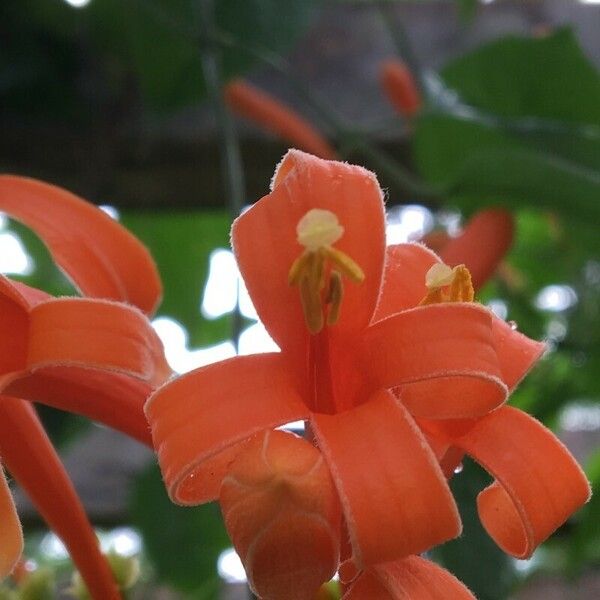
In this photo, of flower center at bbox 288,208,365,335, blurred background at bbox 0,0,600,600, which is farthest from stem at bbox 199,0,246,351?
flower center at bbox 288,208,365,335

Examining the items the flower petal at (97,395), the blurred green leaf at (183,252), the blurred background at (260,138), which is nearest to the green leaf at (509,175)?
the blurred background at (260,138)

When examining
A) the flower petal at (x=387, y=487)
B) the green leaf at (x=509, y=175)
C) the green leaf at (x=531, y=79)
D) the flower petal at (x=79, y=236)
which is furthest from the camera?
the green leaf at (x=531, y=79)

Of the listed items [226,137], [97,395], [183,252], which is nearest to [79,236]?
[97,395]

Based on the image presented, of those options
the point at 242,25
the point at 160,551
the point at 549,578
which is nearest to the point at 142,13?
the point at 242,25

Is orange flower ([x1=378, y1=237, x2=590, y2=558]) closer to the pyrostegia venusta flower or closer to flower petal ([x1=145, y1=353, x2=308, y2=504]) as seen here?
flower petal ([x1=145, y1=353, x2=308, y2=504])

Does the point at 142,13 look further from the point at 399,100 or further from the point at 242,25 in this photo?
the point at 399,100

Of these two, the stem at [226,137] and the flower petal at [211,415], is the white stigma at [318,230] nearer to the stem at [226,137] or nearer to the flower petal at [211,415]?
the flower petal at [211,415]
